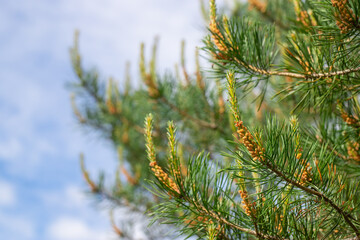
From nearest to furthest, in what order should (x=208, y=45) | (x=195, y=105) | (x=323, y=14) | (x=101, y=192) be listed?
(x=323, y=14) → (x=208, y=45) → (x=195, y=105) → (x=101, y=192)

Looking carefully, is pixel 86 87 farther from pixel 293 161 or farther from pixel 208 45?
pixel 293 161

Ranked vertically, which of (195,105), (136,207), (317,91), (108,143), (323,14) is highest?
(108,143)

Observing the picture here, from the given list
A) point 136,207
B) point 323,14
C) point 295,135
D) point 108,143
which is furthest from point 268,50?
point 108,143

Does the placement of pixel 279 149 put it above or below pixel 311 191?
above

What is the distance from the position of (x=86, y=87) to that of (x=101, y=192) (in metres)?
0.87

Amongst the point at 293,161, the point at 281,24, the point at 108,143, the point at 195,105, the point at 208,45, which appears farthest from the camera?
the point at 108,143

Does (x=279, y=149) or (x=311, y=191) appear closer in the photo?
(x=311, y=191)

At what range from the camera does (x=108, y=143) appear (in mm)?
3469

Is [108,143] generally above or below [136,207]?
above

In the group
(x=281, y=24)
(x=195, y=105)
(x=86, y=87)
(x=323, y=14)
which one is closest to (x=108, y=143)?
(x=86, y=87)

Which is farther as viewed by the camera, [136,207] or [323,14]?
[136,207]

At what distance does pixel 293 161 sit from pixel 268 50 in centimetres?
43

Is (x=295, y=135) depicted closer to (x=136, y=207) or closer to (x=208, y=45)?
(x=208, y=45)

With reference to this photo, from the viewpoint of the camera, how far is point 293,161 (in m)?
0.74
